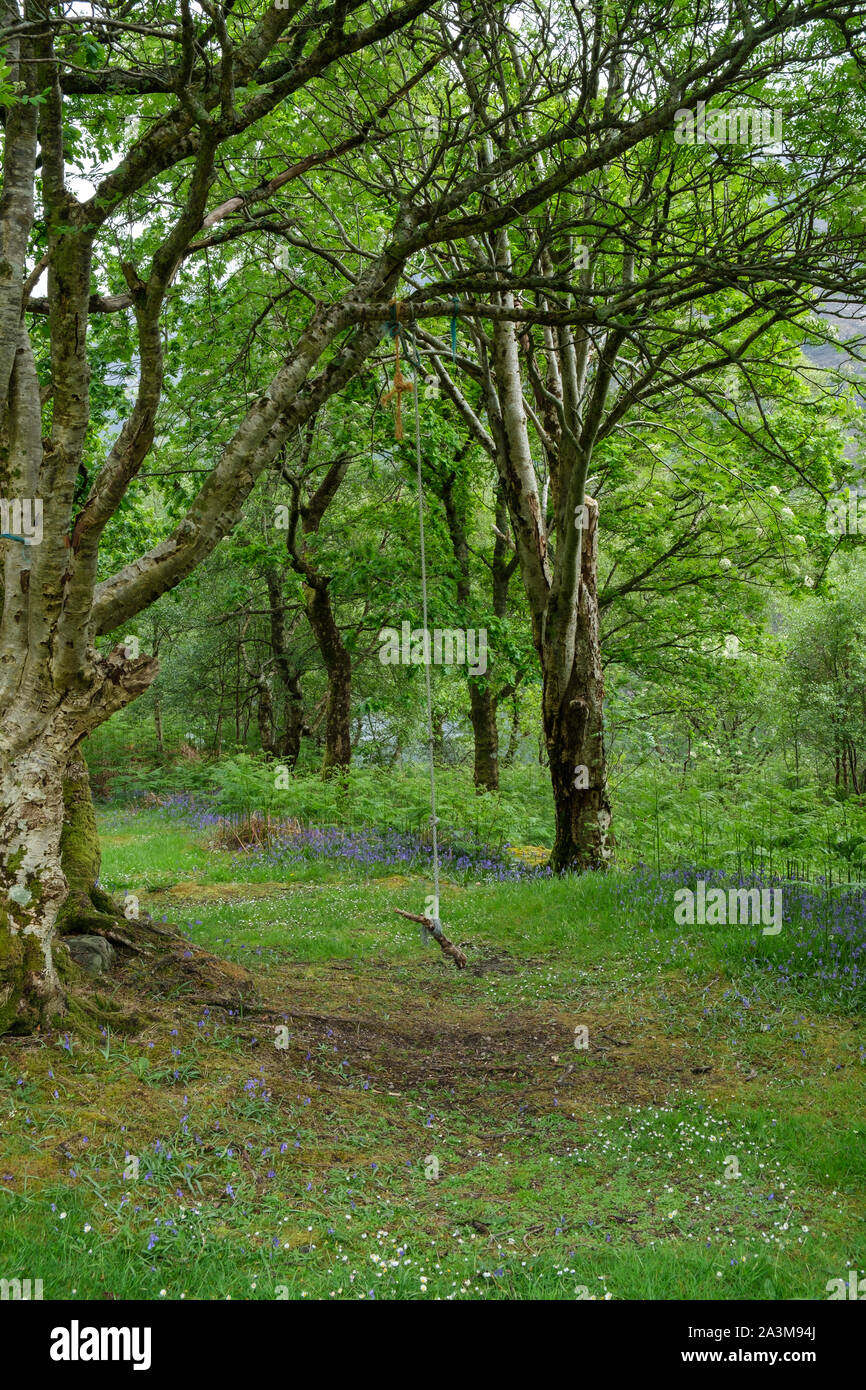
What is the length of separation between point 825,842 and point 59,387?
27.2 feet

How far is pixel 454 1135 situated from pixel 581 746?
612 centimetres

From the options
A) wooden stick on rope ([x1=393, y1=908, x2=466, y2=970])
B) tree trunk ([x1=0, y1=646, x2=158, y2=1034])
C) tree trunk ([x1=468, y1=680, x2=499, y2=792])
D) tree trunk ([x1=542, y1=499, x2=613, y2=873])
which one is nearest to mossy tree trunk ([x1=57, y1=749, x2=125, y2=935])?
tree trunk ([x1=0, y1=646, x2=158, y2=1034])

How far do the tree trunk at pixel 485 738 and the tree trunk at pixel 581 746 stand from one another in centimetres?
643

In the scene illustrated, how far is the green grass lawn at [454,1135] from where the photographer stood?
11.5 ft

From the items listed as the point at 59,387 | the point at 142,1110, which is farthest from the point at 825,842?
the point at 59,387

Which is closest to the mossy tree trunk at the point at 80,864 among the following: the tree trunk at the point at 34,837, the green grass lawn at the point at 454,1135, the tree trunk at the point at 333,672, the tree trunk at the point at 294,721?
the green grass lawn at the point at 454,1135

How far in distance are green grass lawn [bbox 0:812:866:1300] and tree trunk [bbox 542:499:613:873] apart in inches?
105

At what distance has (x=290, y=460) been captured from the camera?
48.9 feet

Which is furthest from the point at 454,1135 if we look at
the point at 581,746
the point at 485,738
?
the point at 485,738

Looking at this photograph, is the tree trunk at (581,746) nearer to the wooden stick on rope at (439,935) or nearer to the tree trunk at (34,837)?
the wooden stick on rope at (439,935)

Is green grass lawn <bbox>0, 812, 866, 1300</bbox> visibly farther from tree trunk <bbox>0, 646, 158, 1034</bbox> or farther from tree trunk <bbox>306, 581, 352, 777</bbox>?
tree trunk <bbox>306, 581, 352, 777</bbox>

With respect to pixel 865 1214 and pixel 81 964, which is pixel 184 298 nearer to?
pixel 81 964

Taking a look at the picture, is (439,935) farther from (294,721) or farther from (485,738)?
(294,721)

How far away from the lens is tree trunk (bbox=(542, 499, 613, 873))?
10.6 metres
